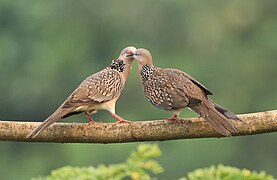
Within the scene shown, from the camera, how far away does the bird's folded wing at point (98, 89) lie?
21.7 ft

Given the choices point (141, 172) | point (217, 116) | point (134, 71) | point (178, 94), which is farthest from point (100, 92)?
point (134, 71)

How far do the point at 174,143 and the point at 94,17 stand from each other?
937 cm

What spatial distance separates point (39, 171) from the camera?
2734cm

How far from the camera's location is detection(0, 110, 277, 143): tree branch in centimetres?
591

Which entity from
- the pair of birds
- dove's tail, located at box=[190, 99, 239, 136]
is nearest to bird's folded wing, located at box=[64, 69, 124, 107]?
the pair of birds

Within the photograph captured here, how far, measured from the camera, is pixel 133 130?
597cm

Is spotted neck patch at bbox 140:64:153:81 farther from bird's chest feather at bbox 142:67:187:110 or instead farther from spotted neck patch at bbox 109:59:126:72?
spotted neck patch at bbox 109:59:126:72

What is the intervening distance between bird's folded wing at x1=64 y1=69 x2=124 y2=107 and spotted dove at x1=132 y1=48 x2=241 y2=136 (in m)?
0.16

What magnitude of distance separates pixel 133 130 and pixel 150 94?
2.25ft

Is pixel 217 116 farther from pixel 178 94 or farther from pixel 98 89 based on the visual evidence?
pixel 98 89

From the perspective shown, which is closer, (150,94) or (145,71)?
(150,94)

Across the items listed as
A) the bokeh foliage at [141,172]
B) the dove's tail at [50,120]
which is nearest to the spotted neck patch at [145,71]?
the dove's tail at [50,120]

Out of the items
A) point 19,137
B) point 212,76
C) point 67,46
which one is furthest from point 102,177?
point 67,46

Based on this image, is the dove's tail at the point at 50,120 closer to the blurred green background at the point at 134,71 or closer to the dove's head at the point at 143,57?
the dove's head at the point at 143,57
